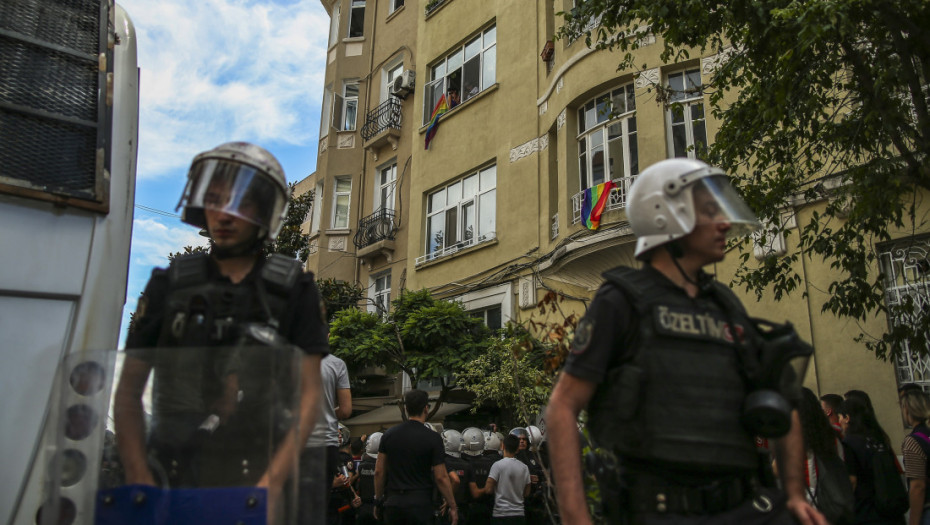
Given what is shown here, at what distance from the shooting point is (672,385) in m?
2.33

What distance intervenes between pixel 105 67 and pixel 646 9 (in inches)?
195

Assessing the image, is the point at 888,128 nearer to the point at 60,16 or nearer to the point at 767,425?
the point at 767,425

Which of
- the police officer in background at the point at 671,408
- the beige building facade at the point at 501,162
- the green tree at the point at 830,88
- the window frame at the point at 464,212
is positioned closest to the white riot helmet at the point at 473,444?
the beige building facade at the point at 501,162

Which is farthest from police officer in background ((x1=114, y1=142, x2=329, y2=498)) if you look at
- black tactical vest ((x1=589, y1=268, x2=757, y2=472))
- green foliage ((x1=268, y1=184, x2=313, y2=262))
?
green foliage ((x1=268, y1=184, x2=313, y2=262))

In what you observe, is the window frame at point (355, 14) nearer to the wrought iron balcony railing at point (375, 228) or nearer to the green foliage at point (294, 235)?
the green foliage at point (294, 235)

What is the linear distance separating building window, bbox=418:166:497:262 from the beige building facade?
0.04 metres

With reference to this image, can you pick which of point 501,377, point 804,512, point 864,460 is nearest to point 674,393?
point 804,512

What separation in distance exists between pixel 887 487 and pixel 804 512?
3.31 m

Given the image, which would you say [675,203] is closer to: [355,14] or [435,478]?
[435,478]

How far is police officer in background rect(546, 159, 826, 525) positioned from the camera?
2273 mm

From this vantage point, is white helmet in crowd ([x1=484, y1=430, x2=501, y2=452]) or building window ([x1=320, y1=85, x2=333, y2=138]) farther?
building window ([x1=320, y1=85, x2=333, y2=138])

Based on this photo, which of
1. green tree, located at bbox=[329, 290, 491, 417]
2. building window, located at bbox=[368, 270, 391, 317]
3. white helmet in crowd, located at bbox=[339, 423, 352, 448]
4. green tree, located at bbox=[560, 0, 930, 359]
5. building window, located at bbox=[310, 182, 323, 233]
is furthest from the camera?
building window, located at bbox=[310, 182, 323, 233]

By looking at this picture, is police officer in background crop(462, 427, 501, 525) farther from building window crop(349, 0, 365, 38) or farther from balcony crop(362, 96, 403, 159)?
building window crop(349, 0, 365, 38)

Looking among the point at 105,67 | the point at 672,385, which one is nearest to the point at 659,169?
the point at 672,385
